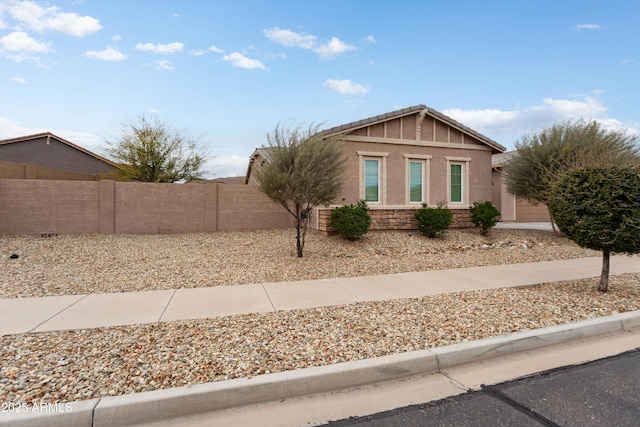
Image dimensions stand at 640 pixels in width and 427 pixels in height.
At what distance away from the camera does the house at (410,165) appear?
11.9 metres

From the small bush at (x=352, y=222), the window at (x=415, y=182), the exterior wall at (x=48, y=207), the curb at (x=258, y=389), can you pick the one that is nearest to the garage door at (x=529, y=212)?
the window at (x=415, y=182)

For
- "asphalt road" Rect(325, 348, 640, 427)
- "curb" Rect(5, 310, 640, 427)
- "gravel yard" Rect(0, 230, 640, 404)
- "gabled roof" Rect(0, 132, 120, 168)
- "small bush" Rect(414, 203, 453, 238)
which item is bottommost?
"asphalt road" Rect(325, 348, 640, 427)

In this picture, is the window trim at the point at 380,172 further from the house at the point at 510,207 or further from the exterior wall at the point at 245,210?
the house at the point at 510,207

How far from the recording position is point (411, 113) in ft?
40.7

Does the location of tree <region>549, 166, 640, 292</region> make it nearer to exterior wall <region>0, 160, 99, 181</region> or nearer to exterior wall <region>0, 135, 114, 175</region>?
exterior wall <region>0, 160, 99, 181</region>

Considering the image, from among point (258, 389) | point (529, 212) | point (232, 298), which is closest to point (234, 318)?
point (232, 298)

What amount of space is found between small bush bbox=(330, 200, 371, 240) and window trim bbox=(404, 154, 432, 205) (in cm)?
312

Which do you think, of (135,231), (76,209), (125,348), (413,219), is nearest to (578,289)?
(413,219)

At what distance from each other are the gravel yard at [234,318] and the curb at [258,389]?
0.14 m

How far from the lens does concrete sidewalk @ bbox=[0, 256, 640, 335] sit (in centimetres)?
445

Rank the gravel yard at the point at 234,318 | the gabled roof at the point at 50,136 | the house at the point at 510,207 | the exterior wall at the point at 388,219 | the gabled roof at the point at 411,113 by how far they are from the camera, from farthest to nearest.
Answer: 1. the house at the point at 510,207
2. the gabled roof at the point at 50,136
3. the exterior wall at the point at 388,219
4. the gabled roof at the point at 411,113
5. the gravel yard at the point at 234,318

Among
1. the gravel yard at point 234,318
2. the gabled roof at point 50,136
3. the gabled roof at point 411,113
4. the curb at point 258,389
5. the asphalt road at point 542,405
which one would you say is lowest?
the asphalt road at point 542,405

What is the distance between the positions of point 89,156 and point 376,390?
86.0 feet

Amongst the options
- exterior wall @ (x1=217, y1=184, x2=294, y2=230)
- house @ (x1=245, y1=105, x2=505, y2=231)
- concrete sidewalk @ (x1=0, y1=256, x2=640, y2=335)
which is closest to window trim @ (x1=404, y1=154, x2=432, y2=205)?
house @ (x1=245, y1=105, x2=505, y2=231)
